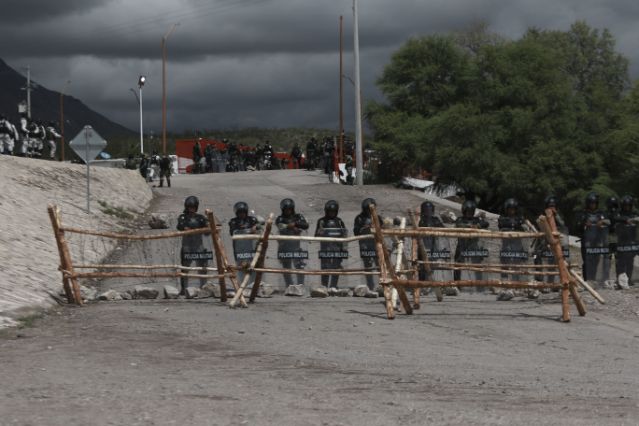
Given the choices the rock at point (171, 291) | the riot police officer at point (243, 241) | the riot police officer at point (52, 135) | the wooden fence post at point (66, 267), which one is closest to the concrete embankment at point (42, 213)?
the wooden fence post at point (66, 267)

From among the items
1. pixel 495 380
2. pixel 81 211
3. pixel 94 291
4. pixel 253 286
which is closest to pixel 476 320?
pixel 253 286

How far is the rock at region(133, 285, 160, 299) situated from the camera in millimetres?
15547

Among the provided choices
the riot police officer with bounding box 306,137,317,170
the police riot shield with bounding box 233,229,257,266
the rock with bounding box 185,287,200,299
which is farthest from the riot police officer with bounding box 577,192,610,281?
the riot police officer with bounding box 306,137,317,170

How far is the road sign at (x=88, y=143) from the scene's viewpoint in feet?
82.1

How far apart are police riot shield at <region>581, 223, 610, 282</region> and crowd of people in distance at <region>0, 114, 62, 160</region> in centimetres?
2441

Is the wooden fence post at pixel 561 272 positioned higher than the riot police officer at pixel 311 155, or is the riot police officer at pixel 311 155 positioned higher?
the riot police officer at pixel 311 155

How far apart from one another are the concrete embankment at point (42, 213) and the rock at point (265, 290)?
116 inches

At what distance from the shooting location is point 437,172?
146 feet

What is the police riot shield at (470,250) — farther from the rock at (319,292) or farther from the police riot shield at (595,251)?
the police riot shield at (595,251)

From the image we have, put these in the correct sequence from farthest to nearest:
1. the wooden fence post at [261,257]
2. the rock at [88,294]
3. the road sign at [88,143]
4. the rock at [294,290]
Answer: the road sign at [88,143] → the rock at [294,290] → the rock at [88,294] → the wooden fence post at [261,257]

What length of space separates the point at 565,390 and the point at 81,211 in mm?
20957

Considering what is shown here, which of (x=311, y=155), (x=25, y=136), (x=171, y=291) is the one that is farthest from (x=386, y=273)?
(x=311, y=155)

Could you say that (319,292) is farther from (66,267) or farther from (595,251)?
(595,251)

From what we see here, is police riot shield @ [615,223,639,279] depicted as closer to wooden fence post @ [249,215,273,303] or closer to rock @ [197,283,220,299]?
wooden fence post @ [249,215,273,303]
